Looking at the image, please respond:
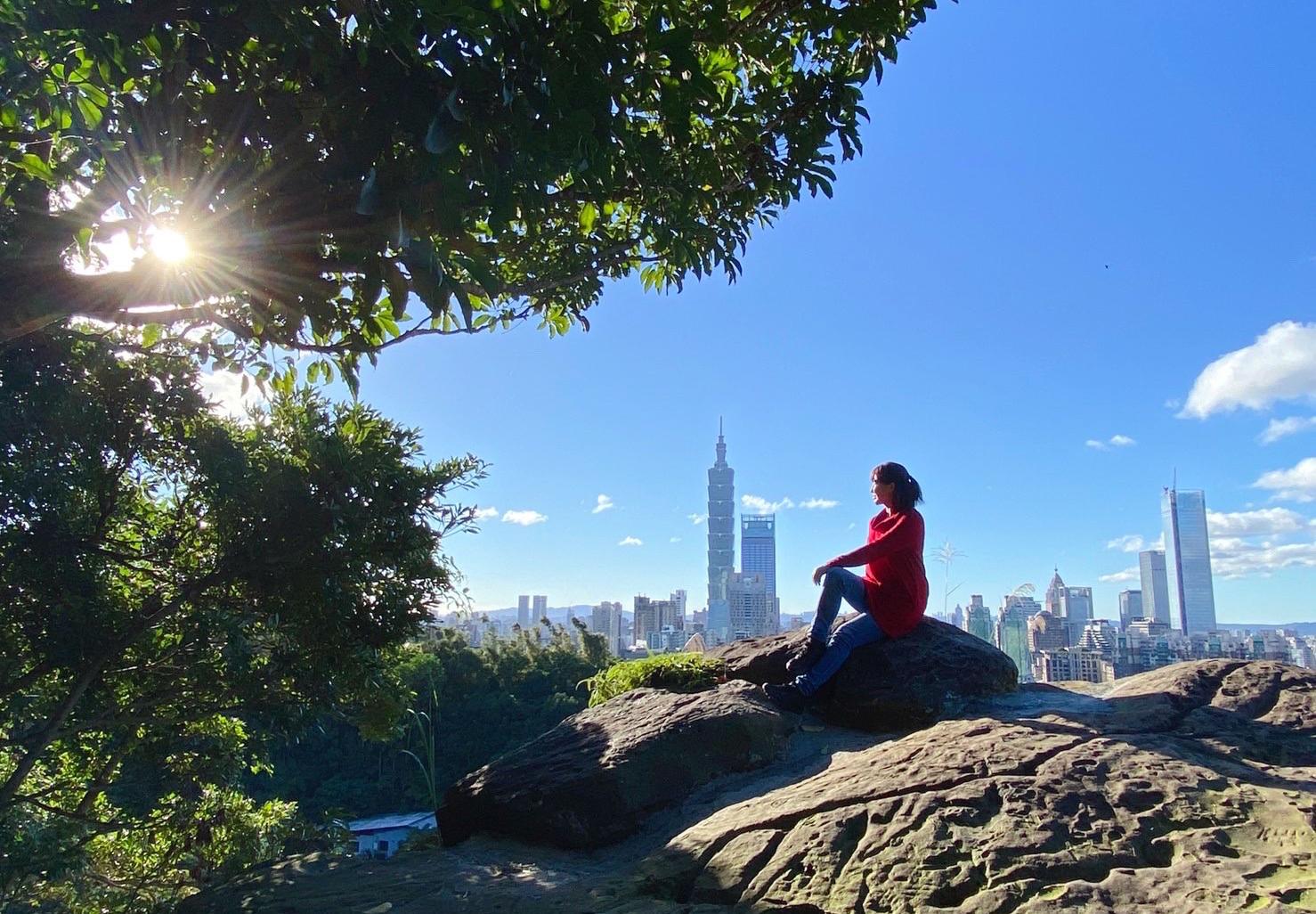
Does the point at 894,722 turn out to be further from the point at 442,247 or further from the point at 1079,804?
the point at 442,247

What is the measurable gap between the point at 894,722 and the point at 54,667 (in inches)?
231

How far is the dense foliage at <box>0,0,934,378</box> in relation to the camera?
2.80 metres

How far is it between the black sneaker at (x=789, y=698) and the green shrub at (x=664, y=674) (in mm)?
683

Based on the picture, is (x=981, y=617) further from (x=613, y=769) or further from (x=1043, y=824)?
(x=1043, y=824)

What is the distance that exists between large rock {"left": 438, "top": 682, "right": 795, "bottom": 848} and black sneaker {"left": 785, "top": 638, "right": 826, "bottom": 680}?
49cm

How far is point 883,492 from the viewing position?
5.39m

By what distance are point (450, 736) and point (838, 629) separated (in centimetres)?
3448

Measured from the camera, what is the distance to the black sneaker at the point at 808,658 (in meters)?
5.43

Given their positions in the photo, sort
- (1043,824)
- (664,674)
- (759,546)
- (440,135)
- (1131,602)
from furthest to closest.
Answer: (759,546), (1131,602), (664,674), (1043,824), (440,135)

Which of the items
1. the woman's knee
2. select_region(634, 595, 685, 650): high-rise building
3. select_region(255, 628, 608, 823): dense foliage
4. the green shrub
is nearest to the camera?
the woman's knee

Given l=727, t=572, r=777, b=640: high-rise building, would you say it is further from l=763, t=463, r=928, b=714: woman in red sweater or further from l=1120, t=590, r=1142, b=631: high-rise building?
l=763, t=463, r=928, b=714: woman in red sweater

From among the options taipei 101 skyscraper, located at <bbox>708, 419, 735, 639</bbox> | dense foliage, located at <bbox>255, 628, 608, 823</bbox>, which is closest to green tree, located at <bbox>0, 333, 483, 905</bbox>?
dense foliage, located at <bbox>255, 628, 608, 823</bbox>

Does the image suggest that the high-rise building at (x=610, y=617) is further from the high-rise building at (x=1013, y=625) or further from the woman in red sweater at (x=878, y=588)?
the woman in red sweater at (x=878, y=588)

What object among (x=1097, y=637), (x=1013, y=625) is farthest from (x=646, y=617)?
(x=1013, y=625)
